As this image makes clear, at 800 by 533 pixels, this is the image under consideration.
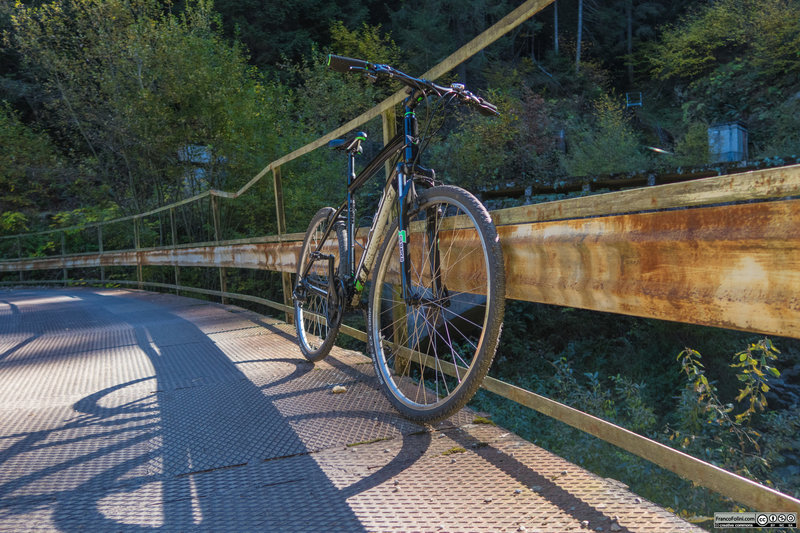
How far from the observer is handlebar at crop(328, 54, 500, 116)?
2176mm

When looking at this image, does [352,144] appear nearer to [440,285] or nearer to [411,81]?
[411,81]

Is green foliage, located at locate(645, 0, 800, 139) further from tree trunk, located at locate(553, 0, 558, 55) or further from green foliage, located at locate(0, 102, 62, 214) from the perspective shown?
green foliage, located at locate(0, 102, 62, 214)

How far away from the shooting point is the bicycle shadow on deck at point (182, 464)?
1.50 m

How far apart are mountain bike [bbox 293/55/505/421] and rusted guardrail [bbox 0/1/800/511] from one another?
0.51 ft

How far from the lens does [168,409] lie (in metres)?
2.52

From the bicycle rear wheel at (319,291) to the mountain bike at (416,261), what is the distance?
0.04 feet

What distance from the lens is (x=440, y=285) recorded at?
2.27m

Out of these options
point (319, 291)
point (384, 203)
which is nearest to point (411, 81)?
point (384, 203)

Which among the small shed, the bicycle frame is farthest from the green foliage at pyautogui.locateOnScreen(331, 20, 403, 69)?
the bicycle frame

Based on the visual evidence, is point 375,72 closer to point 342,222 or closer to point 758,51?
point 342,222

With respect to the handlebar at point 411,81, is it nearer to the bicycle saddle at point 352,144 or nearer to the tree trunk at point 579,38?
the bicycle saddle at point 352,144

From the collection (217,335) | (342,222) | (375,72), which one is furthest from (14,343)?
(375,72)

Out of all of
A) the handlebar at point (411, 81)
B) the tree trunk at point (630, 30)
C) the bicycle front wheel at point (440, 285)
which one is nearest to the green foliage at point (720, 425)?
the bicycle front wheel at point (440, 285)

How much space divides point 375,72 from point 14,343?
4056mm
